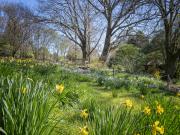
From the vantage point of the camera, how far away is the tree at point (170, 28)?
1682cm

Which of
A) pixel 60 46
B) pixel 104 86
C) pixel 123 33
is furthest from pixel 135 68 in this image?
pixel 60 46

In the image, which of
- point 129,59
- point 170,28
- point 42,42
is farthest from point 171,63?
point 42,42

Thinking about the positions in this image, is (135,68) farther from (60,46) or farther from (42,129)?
(60,46)

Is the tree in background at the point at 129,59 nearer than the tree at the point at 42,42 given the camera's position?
Yes

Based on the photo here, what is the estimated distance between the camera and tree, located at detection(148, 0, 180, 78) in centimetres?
1682

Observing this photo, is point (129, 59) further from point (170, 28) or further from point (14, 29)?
point (14, 29)

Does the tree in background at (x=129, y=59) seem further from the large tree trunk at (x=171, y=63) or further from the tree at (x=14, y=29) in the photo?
the tree at (x=14, y=29)

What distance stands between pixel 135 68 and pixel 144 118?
73.1 ft

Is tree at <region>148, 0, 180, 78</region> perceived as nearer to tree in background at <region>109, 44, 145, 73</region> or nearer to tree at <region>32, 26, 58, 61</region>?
tree in background at <region>109, 44, 145, 73</region>

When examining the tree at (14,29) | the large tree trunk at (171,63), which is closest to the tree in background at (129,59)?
the large tree trunk at (171,63)

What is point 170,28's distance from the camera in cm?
1758

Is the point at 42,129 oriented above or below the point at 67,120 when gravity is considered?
above

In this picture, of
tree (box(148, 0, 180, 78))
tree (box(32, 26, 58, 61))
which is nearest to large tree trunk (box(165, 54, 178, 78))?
tree (box(148, 0, 180, 78))

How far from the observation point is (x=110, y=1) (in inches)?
989
